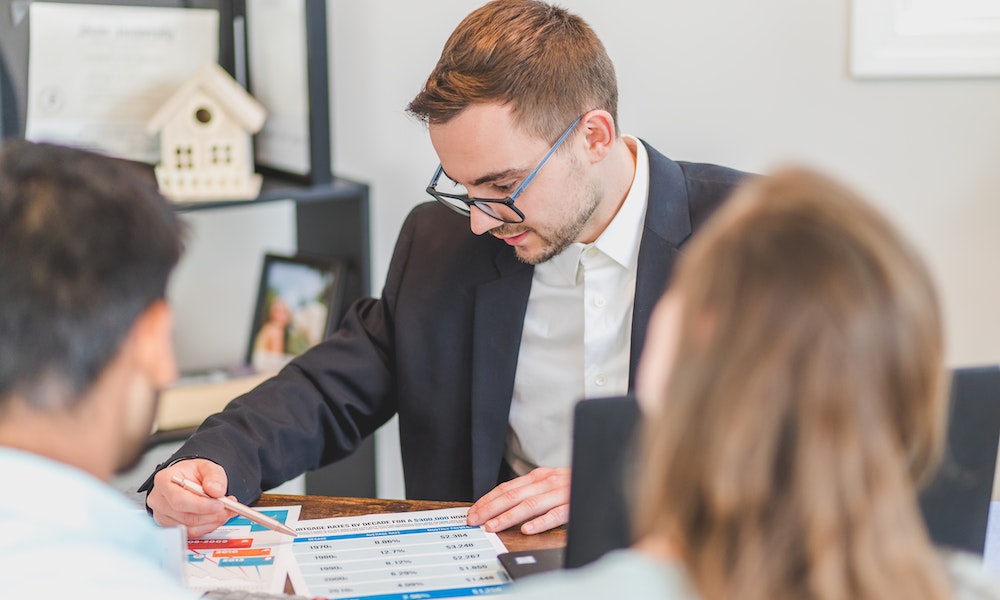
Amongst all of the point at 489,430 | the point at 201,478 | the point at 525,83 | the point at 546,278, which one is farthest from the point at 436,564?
the point at 525,83

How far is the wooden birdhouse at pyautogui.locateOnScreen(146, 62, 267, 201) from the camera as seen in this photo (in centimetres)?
220

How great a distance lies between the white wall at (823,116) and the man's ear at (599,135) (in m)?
0.51

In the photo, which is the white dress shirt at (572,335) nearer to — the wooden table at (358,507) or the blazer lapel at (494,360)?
the blazer lapel at (494,360)

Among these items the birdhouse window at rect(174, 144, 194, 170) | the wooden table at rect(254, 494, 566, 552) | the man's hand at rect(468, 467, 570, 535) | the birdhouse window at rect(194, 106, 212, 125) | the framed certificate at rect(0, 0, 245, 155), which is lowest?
the wooden table at rect(254, 494, 566, 552)

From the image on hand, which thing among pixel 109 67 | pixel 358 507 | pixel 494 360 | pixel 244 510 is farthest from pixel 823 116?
pixel 109 67

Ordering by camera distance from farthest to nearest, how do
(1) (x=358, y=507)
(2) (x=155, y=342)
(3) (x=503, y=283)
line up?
(3) (x=503, y=283), (1) (x=358, y=507), (2) (x=155, y=342)

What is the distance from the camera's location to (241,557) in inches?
49.5

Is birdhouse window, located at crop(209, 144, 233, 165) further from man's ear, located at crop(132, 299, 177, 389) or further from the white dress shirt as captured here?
man's ear, located at crop(132, 299, 177, 389)

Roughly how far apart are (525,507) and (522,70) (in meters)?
0.65

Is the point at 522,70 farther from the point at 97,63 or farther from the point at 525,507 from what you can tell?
the point at 97,63

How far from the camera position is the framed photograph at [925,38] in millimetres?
1926

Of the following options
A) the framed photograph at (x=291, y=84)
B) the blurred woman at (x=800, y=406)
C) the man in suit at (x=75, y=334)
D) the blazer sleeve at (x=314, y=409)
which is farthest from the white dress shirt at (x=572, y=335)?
the blurred woman at (x=800, y=406)

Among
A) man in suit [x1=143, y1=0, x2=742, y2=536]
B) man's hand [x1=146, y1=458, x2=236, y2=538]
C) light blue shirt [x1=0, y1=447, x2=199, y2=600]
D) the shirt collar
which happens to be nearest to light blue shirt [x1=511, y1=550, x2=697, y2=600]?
light blue shirt [x1=0, y1=447, x2=199, y2=600]

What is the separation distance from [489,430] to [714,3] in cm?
97
